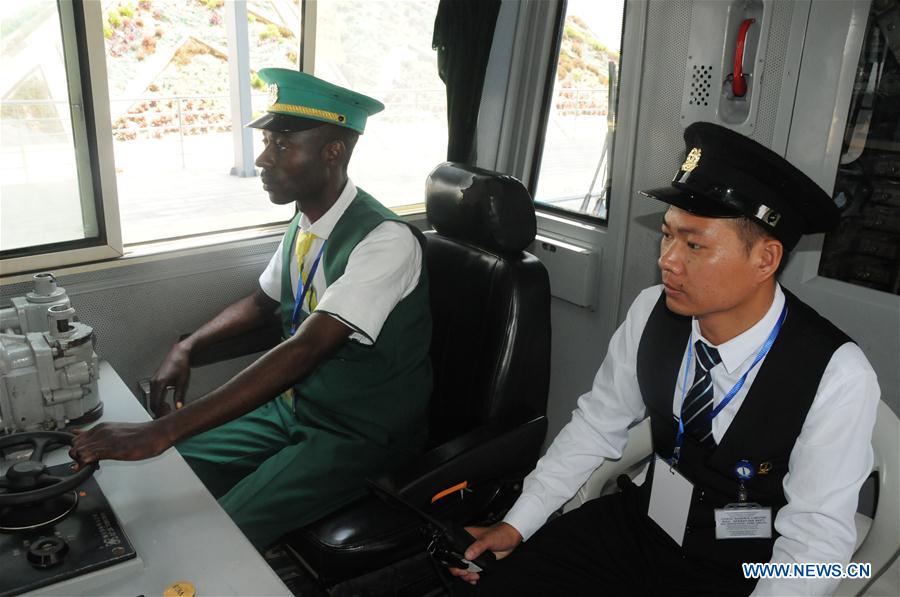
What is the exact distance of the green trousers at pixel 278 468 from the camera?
5.40 ft

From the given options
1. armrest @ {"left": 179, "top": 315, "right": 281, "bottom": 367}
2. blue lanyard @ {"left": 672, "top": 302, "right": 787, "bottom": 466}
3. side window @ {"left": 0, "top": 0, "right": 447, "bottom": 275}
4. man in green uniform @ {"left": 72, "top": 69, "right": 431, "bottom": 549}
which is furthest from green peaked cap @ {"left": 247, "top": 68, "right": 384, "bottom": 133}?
blue lanyard @ {"left": 672, "top": 302, "right": 787, "bottom": 466}

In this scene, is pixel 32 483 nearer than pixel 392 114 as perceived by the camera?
Yes

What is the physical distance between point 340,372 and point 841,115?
1.44m

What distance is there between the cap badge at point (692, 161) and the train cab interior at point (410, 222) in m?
0.55

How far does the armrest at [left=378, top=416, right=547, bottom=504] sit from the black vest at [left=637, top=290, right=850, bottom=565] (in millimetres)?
351

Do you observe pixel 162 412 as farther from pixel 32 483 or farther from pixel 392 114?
pixel 392 114

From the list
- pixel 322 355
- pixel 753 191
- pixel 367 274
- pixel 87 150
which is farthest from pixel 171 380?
pixel 753 191

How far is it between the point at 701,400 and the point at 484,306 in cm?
64

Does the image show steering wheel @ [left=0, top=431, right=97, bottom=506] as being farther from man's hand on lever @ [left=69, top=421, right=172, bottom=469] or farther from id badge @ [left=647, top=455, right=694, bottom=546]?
id badge @ [left=647, top=455, right=694, bottom=546]

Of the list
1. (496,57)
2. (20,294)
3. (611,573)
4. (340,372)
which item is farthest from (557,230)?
(20,294)

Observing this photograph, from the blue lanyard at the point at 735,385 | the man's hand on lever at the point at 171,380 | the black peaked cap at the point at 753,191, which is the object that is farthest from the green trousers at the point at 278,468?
the black peaked cap at the point at 753,191

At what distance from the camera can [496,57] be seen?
2.80 m

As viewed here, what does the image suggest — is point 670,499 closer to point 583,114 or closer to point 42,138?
point 583,114

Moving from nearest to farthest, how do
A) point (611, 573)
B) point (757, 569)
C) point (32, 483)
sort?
point (32, 483), point (757, 569), point (611, 573)
